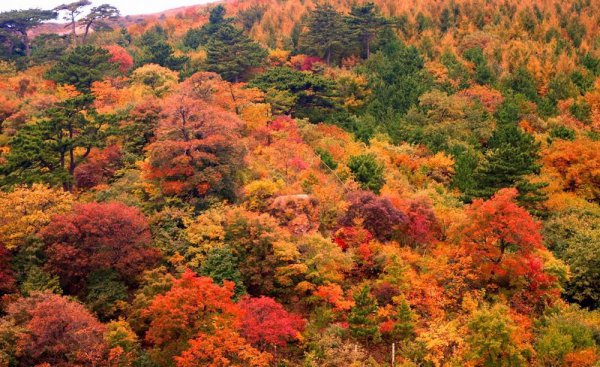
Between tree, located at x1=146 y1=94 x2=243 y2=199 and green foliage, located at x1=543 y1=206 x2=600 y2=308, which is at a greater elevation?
tree, located at x1=146 y1=94 x2=243 y2=199

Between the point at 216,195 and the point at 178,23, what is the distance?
56.4m

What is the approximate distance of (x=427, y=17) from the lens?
226 feet

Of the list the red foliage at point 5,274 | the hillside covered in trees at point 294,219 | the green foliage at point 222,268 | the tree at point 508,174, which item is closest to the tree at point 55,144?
the hillside covered in trees at point 294,219

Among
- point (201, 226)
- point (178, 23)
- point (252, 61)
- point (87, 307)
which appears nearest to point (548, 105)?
point (252, 61)

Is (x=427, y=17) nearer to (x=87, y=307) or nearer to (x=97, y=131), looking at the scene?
(x=97, y=131)

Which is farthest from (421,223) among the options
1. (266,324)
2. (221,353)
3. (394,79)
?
(394,79)

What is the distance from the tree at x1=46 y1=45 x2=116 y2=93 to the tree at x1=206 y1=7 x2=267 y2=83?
9.59 metres

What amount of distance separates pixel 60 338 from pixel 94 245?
6033mm

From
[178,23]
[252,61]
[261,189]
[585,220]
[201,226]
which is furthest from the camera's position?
[178,23]

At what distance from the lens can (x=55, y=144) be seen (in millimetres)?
35656

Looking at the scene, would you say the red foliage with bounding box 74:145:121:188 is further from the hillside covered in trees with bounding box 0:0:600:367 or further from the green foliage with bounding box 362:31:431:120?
the green foliage with bounding box 362:31:431:120

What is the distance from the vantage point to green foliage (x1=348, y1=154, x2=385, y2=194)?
1499 inches

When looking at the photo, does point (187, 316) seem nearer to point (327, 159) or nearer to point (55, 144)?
point (55, 144)

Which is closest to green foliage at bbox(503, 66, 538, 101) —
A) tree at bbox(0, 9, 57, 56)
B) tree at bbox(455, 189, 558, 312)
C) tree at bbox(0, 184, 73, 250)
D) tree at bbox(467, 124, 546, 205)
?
tree at bbox(467, 124, 546, 205)
